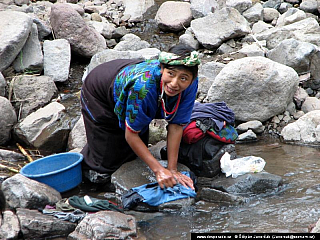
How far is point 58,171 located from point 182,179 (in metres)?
1.20

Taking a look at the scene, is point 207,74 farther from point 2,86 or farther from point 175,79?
point 175,79

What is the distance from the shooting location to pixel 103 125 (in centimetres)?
484

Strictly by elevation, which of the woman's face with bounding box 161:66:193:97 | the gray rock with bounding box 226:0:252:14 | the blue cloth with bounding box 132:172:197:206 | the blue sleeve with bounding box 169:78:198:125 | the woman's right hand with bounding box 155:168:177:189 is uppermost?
the woman's face with bounding box 161:66:193:97

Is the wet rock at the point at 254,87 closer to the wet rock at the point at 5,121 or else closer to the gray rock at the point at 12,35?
the wet rock at the point at 5,121

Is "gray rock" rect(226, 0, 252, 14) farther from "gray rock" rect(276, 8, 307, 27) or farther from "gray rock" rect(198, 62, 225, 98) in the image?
"gray rock" rect(198, 62, 225, 98)

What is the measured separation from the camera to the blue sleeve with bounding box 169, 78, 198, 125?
4.23 metres

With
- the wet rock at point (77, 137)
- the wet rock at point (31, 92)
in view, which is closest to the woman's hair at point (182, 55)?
the wet rock at point (77, 137)

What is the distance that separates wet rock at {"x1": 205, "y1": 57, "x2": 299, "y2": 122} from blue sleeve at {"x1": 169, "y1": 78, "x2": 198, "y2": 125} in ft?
6.72

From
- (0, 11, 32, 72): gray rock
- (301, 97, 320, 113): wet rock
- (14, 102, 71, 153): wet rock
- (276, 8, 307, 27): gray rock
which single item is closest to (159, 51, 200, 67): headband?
(14, 102, 71, 153): wet rock

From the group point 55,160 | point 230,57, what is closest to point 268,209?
point 55,160

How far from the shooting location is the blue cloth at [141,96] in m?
4.09

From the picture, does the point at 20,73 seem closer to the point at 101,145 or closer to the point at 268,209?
the point at 101,145

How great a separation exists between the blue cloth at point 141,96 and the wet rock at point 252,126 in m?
2.09

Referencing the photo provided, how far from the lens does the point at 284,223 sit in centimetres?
405
